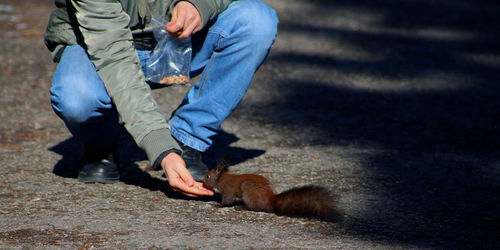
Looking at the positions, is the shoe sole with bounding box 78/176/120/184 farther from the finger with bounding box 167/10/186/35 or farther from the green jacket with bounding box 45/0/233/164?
the finger with bounding box 167/10/186/35

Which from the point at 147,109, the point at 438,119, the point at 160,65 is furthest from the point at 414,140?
the point at 147,109

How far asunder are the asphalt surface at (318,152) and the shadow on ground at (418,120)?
12mm

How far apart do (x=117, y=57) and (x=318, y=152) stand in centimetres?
141

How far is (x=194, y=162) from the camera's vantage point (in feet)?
9.64

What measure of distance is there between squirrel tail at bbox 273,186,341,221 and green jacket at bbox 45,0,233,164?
499 millimetres

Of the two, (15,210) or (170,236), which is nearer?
(170,236)

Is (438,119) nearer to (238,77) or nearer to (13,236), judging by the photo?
(238,77)

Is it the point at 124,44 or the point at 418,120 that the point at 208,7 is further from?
the point at 418,120

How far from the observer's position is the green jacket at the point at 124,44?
236 cm

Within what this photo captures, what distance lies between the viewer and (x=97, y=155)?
293 cm

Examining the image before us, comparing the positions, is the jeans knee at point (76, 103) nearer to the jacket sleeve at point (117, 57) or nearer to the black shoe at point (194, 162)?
the jacket sleeve at point (117, 57)

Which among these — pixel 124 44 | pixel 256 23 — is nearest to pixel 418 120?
pixel 256 23

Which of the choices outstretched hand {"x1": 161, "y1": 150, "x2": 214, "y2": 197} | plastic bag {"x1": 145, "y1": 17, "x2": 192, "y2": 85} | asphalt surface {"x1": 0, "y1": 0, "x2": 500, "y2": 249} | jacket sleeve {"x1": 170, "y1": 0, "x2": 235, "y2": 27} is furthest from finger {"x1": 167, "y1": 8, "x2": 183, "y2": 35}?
asphalt surface {"x1": 0, "y1": 0, "x2": 500, "y2": 249}

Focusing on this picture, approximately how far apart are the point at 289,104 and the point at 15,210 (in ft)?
8.16
